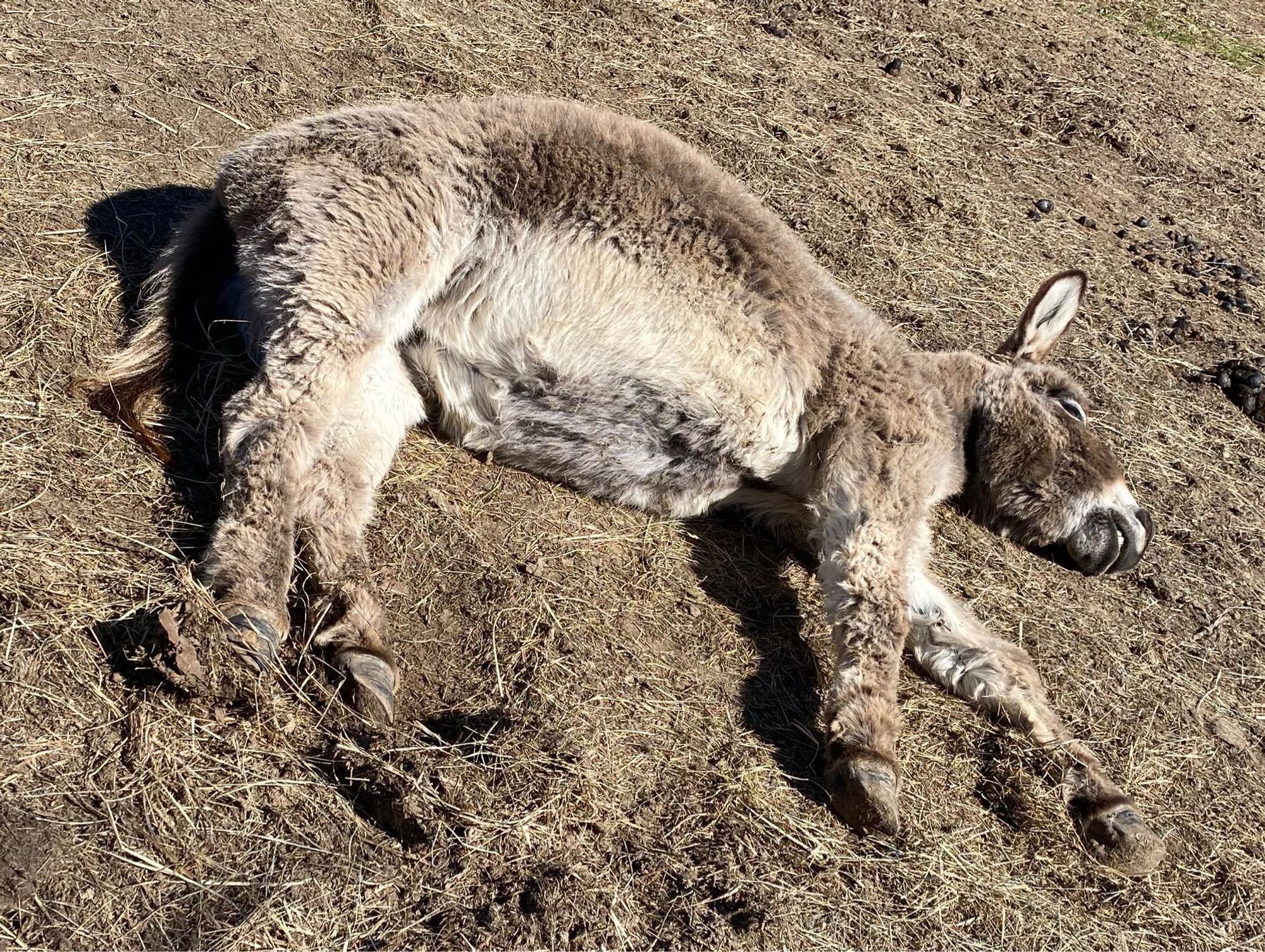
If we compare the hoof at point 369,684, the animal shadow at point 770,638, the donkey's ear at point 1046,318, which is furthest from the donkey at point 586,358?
the donkey's ear at point 1046,318

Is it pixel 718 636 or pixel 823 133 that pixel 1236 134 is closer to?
pixel 823 133

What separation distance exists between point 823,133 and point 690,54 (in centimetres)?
100

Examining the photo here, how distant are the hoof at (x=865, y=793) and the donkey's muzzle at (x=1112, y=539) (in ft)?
4.99

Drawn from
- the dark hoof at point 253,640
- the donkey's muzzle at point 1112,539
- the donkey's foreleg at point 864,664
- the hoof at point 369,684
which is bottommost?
the hoof at point 369,684

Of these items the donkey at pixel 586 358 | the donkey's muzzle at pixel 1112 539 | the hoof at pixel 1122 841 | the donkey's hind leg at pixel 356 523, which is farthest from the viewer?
the donkey's muzzle at pixel 1112 539

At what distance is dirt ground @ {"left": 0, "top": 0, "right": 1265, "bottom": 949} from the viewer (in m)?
2.41

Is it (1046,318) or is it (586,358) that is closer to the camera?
(586,358)

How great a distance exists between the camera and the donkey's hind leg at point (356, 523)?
2758 millimetres

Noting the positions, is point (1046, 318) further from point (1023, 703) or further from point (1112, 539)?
point (1023, 703)

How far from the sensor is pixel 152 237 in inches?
154

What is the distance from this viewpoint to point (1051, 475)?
3949mm

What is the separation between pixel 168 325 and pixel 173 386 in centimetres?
23

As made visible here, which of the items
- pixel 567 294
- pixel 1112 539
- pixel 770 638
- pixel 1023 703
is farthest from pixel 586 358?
pixel 1112 539

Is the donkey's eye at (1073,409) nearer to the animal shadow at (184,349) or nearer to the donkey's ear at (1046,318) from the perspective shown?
the donkey's ear at (1046,318)
